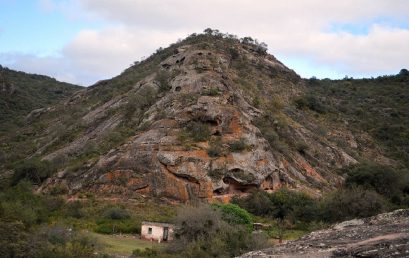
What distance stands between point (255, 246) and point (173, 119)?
939 inches

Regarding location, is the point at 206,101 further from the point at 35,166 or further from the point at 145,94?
the point at 35,166

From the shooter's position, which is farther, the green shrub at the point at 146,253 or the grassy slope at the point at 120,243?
the grassy slope at the point at 120,243

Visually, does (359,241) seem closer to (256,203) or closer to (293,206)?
(293,206)

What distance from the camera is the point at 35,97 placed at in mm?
105500

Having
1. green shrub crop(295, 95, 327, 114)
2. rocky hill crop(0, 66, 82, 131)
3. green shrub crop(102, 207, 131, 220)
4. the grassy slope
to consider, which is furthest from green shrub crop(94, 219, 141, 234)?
rocky hill crop(0, 66, 82, 131)

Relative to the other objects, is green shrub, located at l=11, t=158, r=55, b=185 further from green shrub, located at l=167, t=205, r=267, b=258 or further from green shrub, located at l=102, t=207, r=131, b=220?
green shrub, located at l=167, t=205, r=267, b=258

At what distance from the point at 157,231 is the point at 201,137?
13.7m

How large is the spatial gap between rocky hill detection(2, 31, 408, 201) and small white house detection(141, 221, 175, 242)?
7.79 m

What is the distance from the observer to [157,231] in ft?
115

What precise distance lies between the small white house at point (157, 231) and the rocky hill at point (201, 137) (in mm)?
7791

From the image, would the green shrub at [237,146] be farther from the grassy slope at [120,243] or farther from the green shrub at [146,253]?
the green shrub at [146,253]

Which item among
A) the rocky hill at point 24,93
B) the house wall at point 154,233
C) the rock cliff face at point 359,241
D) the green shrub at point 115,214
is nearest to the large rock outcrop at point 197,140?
the green shrub at point 115,214

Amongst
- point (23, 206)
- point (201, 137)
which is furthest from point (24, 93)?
point (23, 206)

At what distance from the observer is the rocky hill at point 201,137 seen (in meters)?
44.4
